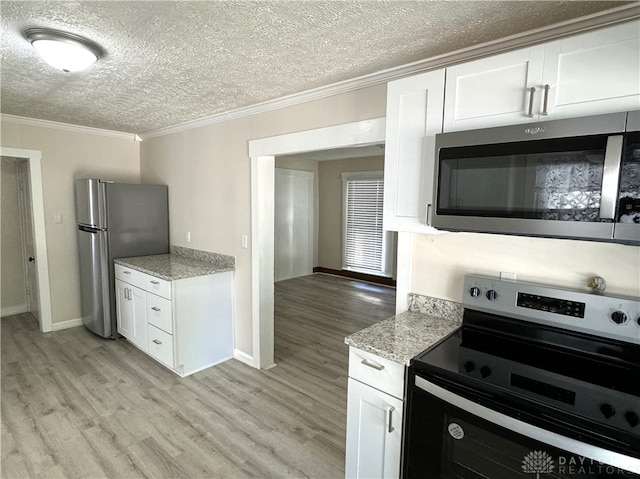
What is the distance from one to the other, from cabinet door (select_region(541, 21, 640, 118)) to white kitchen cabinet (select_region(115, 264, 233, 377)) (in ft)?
9.59

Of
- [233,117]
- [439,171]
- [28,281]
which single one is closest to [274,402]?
[439,171]

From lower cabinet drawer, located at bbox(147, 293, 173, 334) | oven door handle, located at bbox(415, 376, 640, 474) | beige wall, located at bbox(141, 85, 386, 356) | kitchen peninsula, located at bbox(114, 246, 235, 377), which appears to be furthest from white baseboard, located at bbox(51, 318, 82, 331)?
oven door handle, located at bbox(415, 376, 640, 474)

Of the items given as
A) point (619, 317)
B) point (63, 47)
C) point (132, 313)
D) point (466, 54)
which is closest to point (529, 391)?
point (619, 317)

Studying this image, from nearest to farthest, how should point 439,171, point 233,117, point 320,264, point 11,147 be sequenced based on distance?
1. point 439,171
2. point 233,117
3. point 11,147
4. point 320,264

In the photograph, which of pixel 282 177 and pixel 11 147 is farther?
pixel 282 177

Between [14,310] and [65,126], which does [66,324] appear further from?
[65,126]

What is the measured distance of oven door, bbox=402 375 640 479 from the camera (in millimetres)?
1043

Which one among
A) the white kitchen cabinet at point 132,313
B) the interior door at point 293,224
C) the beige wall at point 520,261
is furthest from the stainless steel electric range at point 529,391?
the interior door at point 293,224

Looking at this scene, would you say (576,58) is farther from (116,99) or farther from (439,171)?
(116,99)

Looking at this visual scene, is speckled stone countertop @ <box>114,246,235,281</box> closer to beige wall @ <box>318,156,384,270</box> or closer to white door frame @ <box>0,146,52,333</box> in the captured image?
white door frame @ <box>0,146,52,333</box>

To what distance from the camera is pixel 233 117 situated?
3283 mm

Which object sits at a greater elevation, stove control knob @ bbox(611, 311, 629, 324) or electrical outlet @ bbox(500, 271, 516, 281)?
electrical outlet @ bbox(500, 271, 516, 281)

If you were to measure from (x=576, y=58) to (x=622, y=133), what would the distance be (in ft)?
1.17

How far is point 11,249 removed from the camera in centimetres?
459
